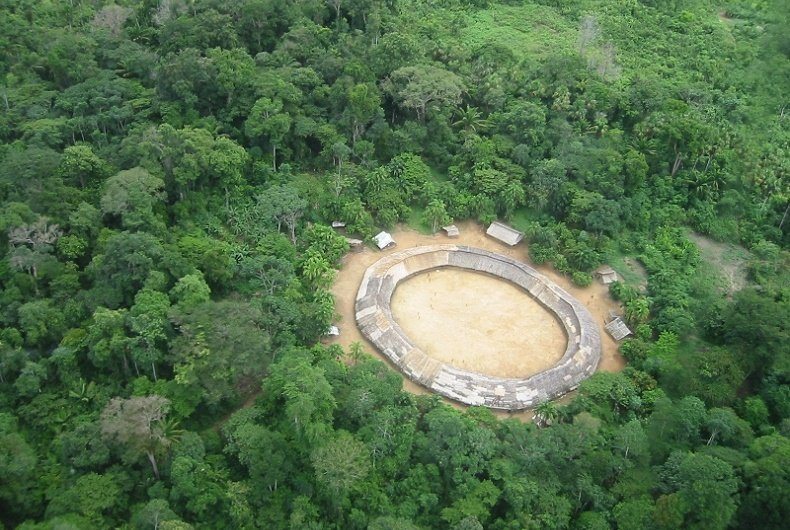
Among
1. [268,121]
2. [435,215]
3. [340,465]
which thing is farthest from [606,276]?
[268,121]

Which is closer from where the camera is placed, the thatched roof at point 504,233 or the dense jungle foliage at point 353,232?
the dense jungle foliage at point 353,232

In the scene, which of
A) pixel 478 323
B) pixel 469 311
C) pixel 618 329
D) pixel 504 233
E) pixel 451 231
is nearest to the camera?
pixel 618 329

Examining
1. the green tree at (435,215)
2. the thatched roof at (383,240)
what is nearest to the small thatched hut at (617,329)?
the green tree at (435,215)

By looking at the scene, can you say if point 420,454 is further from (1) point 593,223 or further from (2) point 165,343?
(1) point 593,223

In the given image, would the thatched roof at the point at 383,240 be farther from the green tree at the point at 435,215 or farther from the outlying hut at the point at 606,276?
the outlying hut at the point at 606,276

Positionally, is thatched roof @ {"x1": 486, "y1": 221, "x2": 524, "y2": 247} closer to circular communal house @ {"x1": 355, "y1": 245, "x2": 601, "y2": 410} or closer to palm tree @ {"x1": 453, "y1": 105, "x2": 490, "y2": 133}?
circular communal house @ {"x1": 355, "y1": 245, "x2": 601, "y2": 410}

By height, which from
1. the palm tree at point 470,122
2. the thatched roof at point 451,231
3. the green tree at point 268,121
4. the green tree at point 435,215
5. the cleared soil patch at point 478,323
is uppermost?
the green tree at point 268,121

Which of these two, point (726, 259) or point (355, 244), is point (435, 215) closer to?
point (355, 244)
